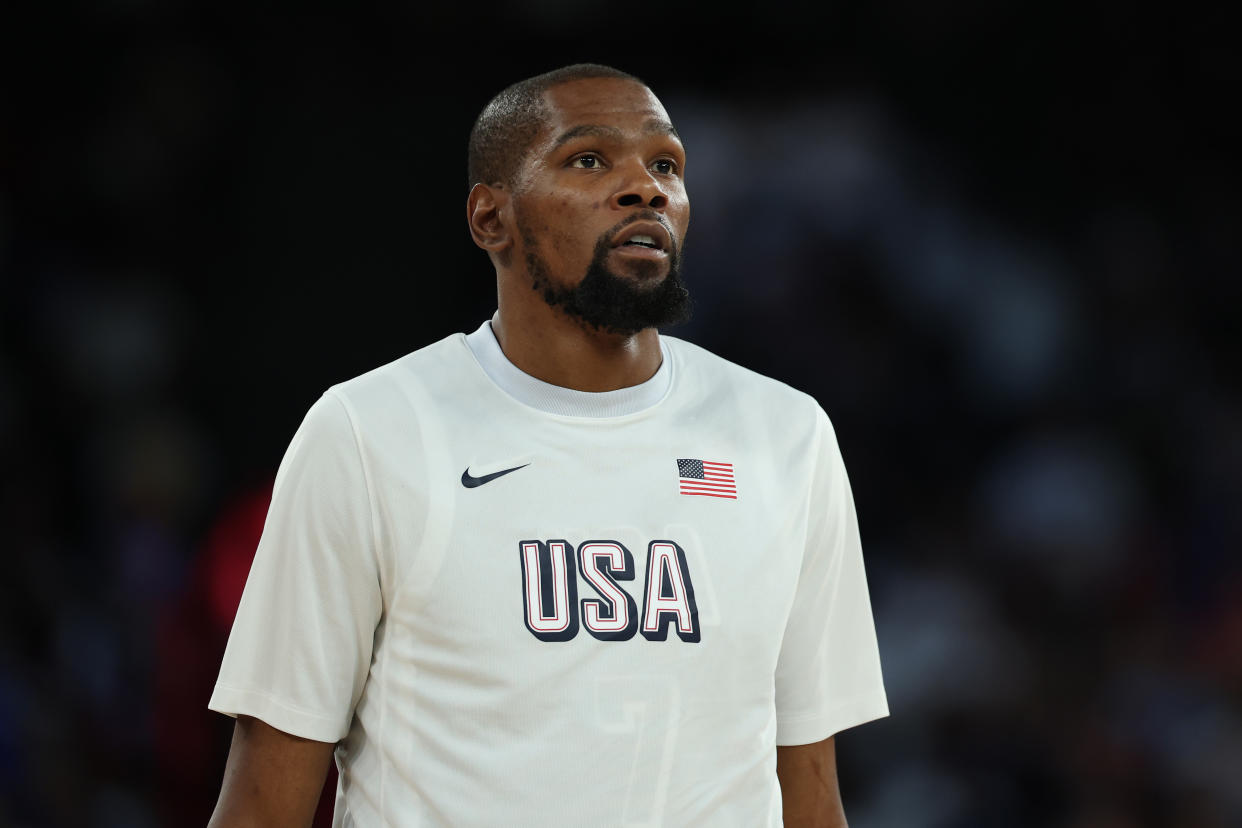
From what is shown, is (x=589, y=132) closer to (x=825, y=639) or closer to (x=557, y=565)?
(x=557, y=565)

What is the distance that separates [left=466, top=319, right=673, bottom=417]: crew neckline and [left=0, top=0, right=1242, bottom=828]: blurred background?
7.53ft

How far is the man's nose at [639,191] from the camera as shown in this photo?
2.30 m

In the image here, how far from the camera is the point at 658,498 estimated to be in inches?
89.8

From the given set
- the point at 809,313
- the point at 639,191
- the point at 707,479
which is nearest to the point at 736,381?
the point at 707,479

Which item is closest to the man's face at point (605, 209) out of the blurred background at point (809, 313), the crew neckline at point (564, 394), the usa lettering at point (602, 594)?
the crew neckline at point (564, 394)

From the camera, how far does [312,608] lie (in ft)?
7.14

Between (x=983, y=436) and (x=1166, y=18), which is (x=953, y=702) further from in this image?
A: (x=1166, y=18)

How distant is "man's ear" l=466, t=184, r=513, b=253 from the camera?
2.45 m

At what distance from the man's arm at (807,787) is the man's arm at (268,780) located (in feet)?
2.46

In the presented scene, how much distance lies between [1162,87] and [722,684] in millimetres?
5238

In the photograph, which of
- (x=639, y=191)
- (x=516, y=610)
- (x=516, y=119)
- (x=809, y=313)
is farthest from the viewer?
(x=809, y=313)

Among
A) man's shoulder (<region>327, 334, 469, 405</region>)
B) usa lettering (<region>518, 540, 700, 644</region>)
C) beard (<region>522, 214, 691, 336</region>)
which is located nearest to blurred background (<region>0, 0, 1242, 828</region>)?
man's shoulder (<region>327, 334, 469, 405</region>)

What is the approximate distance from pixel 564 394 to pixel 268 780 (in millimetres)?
709

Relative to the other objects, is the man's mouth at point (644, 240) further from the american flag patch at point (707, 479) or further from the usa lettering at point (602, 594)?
the usa lettering at point (602, 594)
